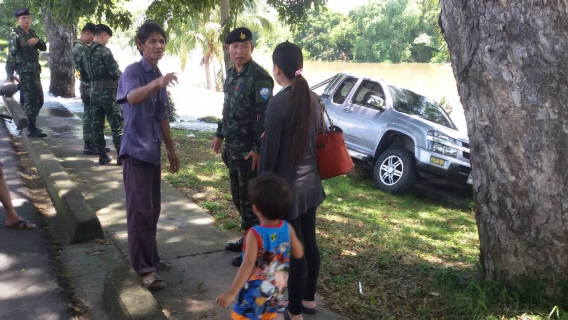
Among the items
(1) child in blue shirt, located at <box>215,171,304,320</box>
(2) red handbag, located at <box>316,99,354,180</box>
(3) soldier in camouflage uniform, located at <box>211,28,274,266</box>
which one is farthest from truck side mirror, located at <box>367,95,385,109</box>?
(1) child in blue shirt, located at <box>215,171,304,320</box>

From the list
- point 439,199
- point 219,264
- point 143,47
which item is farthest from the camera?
point 439,199

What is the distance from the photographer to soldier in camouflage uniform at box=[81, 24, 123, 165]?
7781 millimetres

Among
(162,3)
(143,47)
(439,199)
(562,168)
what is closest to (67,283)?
(143,47)

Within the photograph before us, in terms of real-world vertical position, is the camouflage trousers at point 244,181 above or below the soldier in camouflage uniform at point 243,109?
below

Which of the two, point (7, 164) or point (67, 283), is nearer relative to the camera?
point (67, 283)

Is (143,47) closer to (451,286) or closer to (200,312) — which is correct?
(200,312)

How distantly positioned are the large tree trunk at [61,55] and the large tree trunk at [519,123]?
12995 millimetres

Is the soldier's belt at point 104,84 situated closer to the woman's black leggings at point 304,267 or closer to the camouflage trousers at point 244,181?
the camouflage trousers at point 244,181

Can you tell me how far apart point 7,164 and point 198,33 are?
102 ft

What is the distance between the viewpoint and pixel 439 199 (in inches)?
342

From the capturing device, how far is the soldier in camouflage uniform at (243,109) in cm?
436

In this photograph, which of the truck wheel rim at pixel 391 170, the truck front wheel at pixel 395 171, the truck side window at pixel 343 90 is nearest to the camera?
the truck front wheel at pixel 395 171

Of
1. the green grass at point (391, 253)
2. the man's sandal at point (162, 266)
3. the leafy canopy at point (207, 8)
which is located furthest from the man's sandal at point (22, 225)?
the leafy canopy at point (207, 8)

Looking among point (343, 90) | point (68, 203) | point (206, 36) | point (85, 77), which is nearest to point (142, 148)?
point (68, 203)
